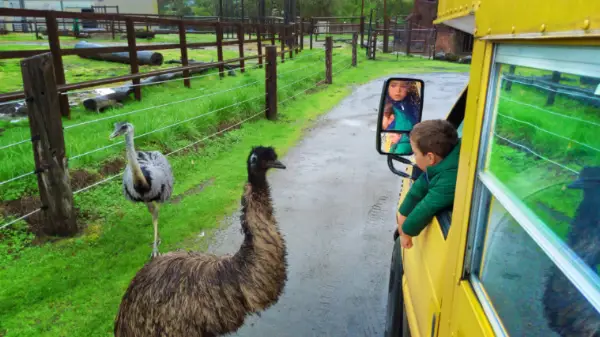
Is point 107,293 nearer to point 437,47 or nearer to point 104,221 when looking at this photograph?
point 104,221

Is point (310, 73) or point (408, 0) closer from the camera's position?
point (310, 73)

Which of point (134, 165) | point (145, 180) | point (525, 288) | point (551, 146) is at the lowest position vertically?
point (145, 180)

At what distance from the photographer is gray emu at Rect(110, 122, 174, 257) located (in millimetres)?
4480

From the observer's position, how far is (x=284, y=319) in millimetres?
3477

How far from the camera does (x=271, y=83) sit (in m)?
9.54

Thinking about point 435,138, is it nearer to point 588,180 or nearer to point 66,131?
point 588,180

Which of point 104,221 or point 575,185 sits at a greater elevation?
point 575,185

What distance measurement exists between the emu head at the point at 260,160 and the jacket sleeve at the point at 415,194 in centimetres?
98

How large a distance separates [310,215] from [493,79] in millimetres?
3974

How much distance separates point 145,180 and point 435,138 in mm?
3128

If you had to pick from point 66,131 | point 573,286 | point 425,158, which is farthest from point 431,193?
point 66,131

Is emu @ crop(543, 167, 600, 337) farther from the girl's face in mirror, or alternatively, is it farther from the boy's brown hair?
the girl's face in mirror

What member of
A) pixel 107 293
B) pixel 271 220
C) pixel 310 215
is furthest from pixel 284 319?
pixel 310 215

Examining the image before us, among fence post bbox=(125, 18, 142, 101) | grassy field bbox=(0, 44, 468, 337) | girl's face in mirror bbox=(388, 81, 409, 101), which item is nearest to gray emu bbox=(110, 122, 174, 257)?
grassy field bbox=(0, 44, 468, 337)
